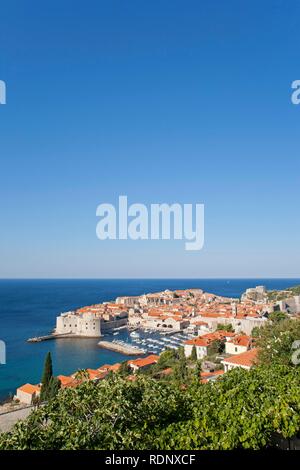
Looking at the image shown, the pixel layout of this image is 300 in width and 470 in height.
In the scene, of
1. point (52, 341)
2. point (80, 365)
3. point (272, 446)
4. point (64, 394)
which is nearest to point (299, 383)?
point (272, 446)

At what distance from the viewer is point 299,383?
19.3ft

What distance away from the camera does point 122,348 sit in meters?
32.3

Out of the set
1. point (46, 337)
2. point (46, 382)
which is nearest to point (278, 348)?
point (46, 382)

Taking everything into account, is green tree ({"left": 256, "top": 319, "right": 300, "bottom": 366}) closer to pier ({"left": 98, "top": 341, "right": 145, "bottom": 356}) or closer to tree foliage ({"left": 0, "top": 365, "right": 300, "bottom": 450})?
tree foliage ({"left": 0, "top": 365, "right": 300, "bottom": 450})

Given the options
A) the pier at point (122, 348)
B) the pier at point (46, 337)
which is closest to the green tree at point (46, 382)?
the pier at point (122, 348)

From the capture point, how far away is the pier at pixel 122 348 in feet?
101

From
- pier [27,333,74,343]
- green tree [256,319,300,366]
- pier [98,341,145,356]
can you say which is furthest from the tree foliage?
pier [27,333,74,343]

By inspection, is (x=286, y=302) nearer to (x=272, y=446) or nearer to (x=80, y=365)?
(x=80, y=365)

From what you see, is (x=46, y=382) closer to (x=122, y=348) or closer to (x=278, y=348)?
(x=278, y=348)

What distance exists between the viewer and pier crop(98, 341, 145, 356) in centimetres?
3090

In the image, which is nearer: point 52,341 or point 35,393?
point 35,393

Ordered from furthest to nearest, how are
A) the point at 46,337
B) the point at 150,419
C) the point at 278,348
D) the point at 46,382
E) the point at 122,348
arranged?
the point at 46,337
the point at 122,348
the point at 46,382
the point at 278,348
the point at 150,419

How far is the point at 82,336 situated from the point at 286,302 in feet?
83.7

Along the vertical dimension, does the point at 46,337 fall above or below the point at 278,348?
below
